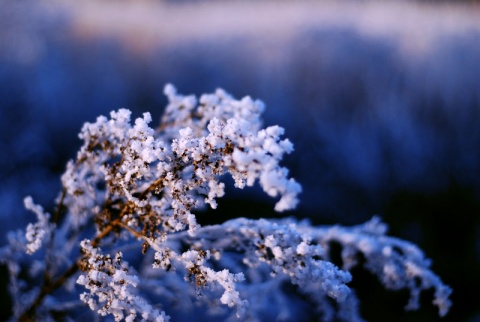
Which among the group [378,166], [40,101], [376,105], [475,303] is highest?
[376,105]

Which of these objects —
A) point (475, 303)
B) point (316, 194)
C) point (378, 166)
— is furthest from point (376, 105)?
point (475, 303)

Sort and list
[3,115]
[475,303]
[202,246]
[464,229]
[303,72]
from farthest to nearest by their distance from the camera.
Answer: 1. [303,72]
2. [464,229]
3. [3,115]
4. [475,303]
5. [202,246]

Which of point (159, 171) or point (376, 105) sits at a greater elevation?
point (376, 105)

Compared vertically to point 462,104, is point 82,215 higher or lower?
lower

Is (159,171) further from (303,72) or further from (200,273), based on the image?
(303,72)

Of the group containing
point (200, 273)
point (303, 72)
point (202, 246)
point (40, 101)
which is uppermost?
point (303, 72)

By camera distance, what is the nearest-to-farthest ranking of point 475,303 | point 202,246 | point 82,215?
point 202,246 < point 82,215 < point 475,303

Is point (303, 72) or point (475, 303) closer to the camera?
point (475, 303)

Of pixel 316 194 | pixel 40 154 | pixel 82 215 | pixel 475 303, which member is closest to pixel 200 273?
pixel 82 215

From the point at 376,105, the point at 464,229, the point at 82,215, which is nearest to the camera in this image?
the point at 82,215

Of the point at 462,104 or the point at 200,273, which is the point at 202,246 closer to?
the point at 200,273
